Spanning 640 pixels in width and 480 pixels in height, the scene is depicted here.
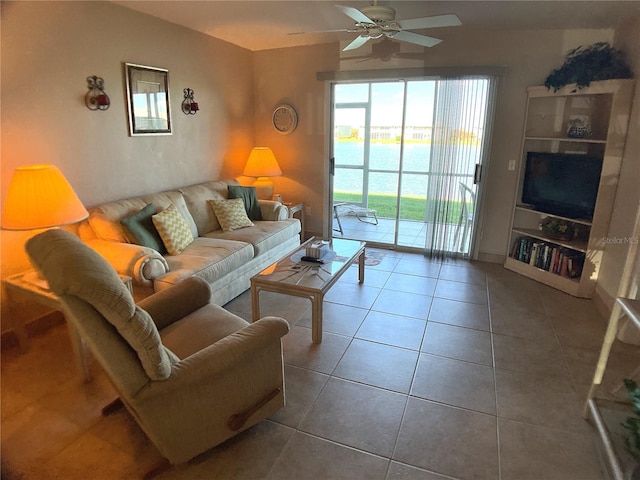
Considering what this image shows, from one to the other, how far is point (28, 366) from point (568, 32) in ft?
17.6

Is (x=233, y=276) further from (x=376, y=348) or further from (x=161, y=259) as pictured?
(x=376, y=348)

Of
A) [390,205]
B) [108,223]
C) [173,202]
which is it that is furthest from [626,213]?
[390,205]

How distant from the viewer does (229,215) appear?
4145 millimetres

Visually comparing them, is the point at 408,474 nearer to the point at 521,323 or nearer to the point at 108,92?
the point at 521,323

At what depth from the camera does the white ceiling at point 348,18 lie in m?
3.25

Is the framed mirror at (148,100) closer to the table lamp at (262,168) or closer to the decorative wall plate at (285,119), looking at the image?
the table lamp at (262,168)

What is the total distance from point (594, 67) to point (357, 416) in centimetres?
354

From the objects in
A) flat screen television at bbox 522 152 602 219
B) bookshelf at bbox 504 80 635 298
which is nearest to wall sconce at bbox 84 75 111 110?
bookshelf at bbox 504 80 635 298

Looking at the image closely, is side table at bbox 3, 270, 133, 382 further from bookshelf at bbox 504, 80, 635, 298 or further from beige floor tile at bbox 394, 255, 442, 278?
bookshelf at bbox 504, 80, 635, 298

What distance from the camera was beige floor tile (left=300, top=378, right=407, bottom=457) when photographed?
2.01 meters

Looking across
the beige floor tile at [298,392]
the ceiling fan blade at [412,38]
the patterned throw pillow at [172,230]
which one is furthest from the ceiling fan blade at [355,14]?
the beige floor tile at [298,392]

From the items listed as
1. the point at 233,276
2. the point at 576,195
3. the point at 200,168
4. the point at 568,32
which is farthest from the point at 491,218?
the point at 200,168

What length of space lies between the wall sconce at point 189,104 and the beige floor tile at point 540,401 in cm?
381

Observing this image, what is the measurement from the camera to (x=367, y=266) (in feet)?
14.8
